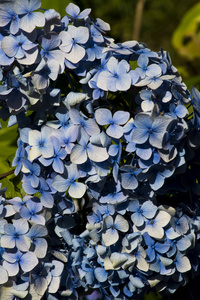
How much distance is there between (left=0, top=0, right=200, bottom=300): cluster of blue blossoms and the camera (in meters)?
0.42

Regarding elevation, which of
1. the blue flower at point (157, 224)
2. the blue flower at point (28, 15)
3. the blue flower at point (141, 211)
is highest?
the blue flower at point (28, 15)

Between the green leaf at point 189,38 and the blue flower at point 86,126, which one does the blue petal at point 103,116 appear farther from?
the green leaf at point 189,38

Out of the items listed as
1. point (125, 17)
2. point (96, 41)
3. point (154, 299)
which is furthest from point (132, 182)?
point (125, 17)

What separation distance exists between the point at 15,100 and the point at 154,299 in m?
0.66

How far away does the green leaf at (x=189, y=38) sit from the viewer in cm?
170

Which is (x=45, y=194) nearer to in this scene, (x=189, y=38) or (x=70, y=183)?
(x=70, y=183)

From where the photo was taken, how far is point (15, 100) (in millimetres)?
431

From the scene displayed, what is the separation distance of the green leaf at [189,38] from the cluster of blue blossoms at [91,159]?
133 centimetres

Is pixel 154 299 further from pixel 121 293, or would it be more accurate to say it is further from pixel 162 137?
pixel 162 137

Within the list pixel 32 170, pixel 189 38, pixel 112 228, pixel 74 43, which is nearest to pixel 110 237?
pixel 112 228

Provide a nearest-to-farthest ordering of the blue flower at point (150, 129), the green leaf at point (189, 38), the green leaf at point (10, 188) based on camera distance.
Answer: the blue flower at point (150, 129)
the green leaf at point (10, 188)
the green leaf at point (189, 38)

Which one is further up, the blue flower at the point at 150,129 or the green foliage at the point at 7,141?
the blue flower at the point at 150,129

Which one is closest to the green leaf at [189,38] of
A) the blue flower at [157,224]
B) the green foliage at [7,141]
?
the green foliage at [7,141]

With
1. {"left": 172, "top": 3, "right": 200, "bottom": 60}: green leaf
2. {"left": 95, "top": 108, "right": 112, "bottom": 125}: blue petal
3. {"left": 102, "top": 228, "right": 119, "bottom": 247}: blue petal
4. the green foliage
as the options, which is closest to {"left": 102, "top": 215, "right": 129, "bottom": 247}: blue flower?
{"left": 102, "top": 228, "right": 119, "bottom": 247}: blue petal
